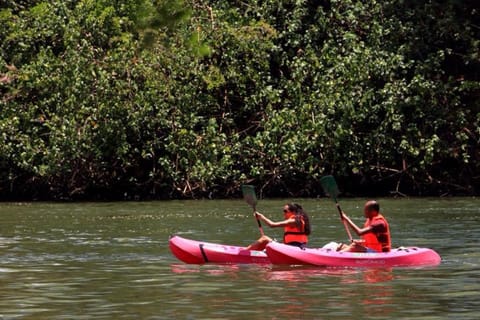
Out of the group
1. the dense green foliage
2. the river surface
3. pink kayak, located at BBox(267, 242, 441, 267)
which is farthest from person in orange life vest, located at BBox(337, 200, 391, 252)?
the dense green foliage

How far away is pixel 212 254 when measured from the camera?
60.4ft

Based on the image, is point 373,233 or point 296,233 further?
point 296,233

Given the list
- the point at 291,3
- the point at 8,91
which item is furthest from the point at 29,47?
the point at 291,3

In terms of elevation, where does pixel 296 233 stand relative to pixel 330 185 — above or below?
below

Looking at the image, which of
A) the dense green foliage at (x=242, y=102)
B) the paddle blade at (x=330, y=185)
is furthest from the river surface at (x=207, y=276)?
the dense green foliage at (x=242, y=102)

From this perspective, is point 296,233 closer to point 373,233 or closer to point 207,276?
point 373,233

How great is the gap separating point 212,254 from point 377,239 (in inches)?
92.5

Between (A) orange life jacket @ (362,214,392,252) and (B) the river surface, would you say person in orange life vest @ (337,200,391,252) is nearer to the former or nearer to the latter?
(A) orange life jacket @ (362,214,392,252)

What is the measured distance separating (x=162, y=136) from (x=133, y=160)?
1.14 metres

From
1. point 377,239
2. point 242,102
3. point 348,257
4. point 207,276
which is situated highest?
point 242,102

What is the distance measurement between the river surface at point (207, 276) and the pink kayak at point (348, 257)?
0.17 metres

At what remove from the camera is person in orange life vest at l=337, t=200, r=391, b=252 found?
58.7ft

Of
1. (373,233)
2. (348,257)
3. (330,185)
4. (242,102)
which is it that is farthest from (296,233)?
(242,102)

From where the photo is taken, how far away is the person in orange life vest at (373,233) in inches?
705
